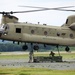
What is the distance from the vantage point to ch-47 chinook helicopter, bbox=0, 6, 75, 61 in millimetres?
52781

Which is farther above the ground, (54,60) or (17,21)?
(17,21)

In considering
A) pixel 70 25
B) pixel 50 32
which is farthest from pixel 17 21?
pixel 70 25

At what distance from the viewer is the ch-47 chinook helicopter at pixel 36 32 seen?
52.8 metres

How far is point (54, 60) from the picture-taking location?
56406 mm

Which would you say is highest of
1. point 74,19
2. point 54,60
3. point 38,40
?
point 74,19

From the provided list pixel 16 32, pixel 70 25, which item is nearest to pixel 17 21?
pixel 16 32

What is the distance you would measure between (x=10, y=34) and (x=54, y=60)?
916 centimetres

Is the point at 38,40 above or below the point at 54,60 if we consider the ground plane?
above

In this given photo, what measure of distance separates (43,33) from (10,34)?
5.83 metres

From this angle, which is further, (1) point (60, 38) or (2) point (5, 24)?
(1) point (60, 38)

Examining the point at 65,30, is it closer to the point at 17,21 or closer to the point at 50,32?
the point at 50,32

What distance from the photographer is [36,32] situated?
54.7 meters

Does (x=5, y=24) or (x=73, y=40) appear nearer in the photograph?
(x=5, y=24)

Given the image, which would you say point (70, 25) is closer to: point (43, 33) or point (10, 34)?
point (43, 33)
